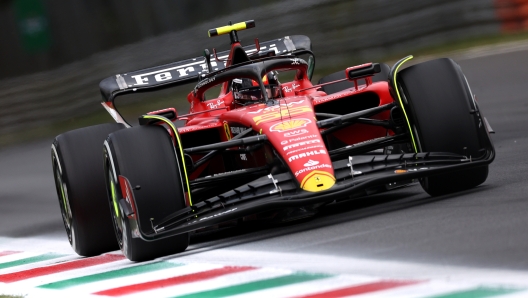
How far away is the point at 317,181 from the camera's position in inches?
267

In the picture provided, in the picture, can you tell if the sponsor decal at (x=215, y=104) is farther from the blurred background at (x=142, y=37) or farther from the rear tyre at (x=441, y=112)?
the blurred background at (x=142, y=37)

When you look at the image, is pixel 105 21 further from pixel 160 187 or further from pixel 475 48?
pixel 160 187

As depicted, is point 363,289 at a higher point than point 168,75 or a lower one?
lower

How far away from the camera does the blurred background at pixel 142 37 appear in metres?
16.3

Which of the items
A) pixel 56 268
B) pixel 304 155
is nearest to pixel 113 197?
pixel 56 268

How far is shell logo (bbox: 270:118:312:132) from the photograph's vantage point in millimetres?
7219

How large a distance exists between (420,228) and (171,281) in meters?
1.47

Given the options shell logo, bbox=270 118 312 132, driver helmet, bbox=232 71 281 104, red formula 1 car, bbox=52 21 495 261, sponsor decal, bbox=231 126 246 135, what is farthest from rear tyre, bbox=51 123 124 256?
shell logo, bbox=270 118 312 132

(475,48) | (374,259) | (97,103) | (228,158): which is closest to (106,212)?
(228,158)

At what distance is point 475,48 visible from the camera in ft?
50.8

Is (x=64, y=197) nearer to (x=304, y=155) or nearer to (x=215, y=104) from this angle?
(x=215, y=104)

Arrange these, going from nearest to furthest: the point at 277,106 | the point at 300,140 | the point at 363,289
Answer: the point at 363,289, the point at 300,140, the point at 277,106

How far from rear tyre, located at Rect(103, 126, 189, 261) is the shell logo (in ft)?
2.37

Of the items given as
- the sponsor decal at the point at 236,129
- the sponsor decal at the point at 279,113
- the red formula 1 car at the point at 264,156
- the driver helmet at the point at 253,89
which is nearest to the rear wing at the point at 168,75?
the red formula 1 car at the point at 264,156
